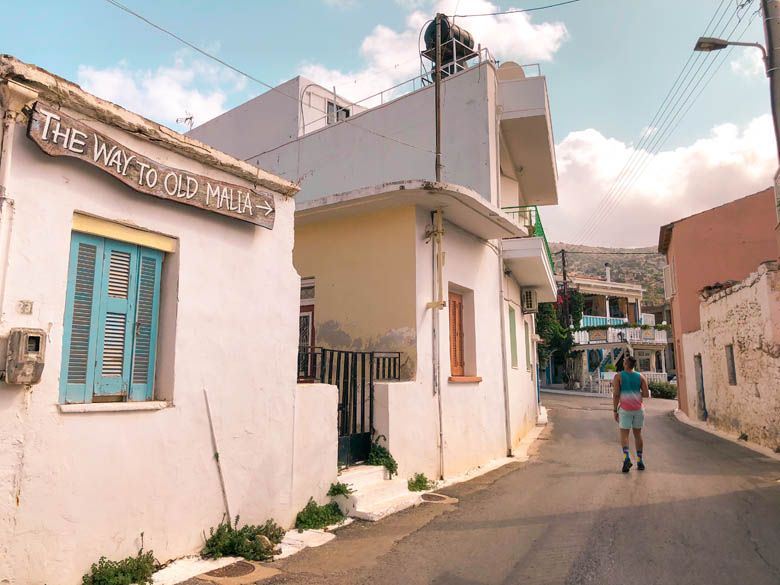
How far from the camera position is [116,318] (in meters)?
4.60

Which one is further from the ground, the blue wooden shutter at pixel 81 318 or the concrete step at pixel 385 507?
the blue wooden shutter at pixel 81 318

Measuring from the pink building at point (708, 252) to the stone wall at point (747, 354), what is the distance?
2232 mm

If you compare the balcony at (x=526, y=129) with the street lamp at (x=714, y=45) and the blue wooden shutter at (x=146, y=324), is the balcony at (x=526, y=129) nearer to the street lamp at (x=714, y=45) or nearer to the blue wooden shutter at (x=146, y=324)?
the street lamp at (x=714, y=45)

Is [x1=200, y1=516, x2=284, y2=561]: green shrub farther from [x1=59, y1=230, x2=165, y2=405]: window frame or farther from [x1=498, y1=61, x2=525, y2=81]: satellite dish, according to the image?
[x1=498, y1=61, x2=525, y2=81]: satellite dish

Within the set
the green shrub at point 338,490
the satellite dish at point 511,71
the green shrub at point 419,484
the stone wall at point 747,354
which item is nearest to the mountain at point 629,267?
the stone wall at point 747,354

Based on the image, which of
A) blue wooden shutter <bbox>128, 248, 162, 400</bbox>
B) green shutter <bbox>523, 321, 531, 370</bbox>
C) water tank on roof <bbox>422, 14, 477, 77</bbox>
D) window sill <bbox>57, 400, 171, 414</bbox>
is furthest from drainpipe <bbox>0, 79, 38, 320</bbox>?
green shutter <bbox>523, 321, 531, 370</bbox>

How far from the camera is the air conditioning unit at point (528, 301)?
1552 cm

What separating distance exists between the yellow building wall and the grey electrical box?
210 inches

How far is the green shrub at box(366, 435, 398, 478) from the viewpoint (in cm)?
728

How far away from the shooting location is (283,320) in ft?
19.1

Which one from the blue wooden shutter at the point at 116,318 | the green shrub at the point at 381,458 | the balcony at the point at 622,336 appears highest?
the balcony at the point at 622,336

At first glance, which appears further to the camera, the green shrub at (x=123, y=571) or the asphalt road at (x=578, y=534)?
the asphalt road at (x=578, y=534)

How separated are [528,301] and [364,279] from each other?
7922mm

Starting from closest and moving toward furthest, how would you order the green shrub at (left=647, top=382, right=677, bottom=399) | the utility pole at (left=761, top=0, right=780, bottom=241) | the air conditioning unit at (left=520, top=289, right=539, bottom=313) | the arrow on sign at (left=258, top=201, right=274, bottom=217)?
the arrow on sign at (left=258, top=201, right=274, bottom=217), the utility pole at (left=761, top=0, right=780, bottom=241), the air conditioning unit at (left=520, top=289, right=539, bottom=313), the green shrub at (left=647, top=382, right=677, bottom=399)
